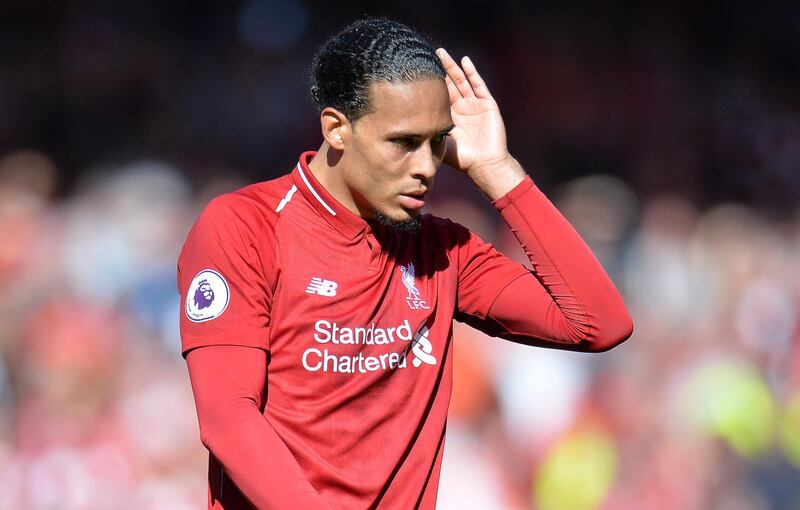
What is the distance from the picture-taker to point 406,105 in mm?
2037

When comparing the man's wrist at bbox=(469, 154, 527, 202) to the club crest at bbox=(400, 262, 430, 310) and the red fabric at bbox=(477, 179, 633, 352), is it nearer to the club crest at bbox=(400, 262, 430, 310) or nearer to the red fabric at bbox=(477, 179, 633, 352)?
the red fabric at bbox=(477, 179, 633, 352)

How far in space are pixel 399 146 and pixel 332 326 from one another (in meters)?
0.37

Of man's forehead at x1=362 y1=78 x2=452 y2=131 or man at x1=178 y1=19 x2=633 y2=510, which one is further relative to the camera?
man's forehead at x1=362 y1=78 x2=452 y2=131

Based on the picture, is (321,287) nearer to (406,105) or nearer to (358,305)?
(358,305)

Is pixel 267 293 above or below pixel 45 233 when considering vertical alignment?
below

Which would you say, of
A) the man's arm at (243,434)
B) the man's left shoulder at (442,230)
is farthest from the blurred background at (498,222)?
the man's arm at (243,434)

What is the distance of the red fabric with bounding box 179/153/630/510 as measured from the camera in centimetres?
190

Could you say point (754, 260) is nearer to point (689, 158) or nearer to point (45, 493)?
point (689, 158)

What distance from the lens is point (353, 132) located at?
2104 mm

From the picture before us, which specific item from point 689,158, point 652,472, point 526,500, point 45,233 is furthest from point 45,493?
Result: point 689,158

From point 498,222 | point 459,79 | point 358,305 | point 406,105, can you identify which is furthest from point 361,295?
point 498,222

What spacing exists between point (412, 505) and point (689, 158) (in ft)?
13.8

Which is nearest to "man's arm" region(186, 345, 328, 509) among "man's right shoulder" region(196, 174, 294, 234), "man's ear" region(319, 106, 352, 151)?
"man's right shoulder" region(196, 174, 294, 234)

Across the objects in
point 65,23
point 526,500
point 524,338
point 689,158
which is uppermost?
point 65,23
